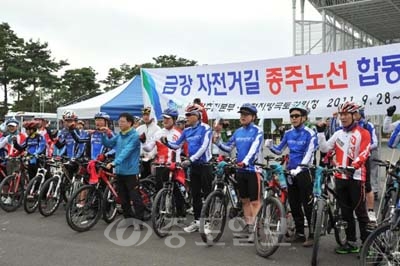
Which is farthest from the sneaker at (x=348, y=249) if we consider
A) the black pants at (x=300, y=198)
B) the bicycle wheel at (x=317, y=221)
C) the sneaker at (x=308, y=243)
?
the bicycle wheel at (x=317, y=221)

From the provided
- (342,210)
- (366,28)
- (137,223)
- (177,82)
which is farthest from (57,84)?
(342,210)

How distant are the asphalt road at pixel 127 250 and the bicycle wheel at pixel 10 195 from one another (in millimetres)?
1243

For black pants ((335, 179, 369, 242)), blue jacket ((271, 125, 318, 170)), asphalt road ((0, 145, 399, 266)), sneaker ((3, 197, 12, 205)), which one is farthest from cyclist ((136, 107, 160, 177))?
black pants ((335, 179, 369, 242))

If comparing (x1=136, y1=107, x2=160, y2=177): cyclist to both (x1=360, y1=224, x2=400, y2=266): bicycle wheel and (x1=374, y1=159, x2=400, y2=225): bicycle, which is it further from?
(x1=360, y1=224, x2=400, y2=266): bicycle wheel

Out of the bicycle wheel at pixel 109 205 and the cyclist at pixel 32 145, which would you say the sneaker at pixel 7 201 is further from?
the bicycle wheel at pixel 109 205

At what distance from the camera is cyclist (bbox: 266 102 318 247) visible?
18.9ft

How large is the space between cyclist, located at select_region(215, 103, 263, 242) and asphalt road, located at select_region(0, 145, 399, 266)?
1.74 feet

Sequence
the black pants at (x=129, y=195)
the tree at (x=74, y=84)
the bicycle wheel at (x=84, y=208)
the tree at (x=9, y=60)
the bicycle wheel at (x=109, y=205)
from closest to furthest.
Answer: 1. the bicycle wheel at (x=84, y=208)
2. the black pants at (x=129, y=195)
3. the bicycle wheel at (x=109, y=205)
4. the tree at (x=9, y=60)
5. the tree at (x=74, y=84)

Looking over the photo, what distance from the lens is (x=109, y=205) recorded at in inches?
287

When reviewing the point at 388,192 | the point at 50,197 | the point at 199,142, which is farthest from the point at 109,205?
the point at 388,192

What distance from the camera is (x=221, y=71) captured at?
9.52m

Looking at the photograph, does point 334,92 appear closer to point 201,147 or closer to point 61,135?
point 201,147

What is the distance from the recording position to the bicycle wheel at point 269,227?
17.4 feet

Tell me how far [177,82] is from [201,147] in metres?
3.79
